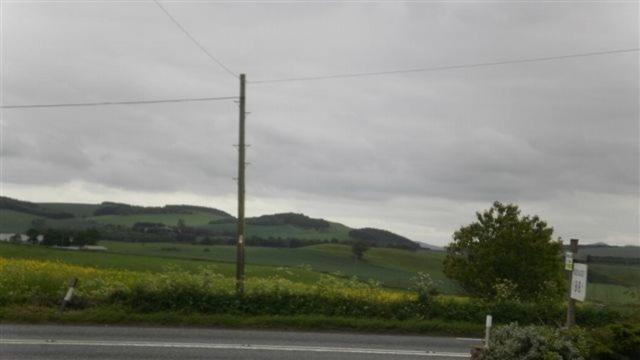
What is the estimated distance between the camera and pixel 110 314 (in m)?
17.1

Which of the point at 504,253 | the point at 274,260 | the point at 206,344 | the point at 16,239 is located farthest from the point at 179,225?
the point at 206,344

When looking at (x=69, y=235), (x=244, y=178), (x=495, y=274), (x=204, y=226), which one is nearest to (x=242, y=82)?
(x=244, y=178)

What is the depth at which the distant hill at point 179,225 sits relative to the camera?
77.6 meters

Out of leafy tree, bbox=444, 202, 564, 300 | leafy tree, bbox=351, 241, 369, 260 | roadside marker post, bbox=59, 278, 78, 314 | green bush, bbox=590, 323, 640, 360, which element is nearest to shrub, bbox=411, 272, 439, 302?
roadside marker post, bbox=59, 278, 78, 314

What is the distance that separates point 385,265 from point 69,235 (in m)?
33.2

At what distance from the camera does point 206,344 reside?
1381 centimetres

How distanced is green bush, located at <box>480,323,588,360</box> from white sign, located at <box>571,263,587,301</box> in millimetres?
2144

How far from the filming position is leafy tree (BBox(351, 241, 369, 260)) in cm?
8212

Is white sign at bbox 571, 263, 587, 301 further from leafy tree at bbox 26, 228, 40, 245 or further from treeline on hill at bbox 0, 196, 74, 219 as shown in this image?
treeline on hill at bbox 0, 196, 74, 219

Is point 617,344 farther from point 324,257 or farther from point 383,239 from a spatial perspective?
point 383,239

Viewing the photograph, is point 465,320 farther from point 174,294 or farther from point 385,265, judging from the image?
point 385,265

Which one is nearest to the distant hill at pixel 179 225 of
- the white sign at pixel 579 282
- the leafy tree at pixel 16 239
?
the leafy tree at pixel 16 239

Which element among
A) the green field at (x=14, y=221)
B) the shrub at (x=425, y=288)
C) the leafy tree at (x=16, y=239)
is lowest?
the leafy tree at (x=16, y=239)

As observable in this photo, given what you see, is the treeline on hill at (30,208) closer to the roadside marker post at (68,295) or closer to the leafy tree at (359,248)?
the leafy tree at (359,248)
